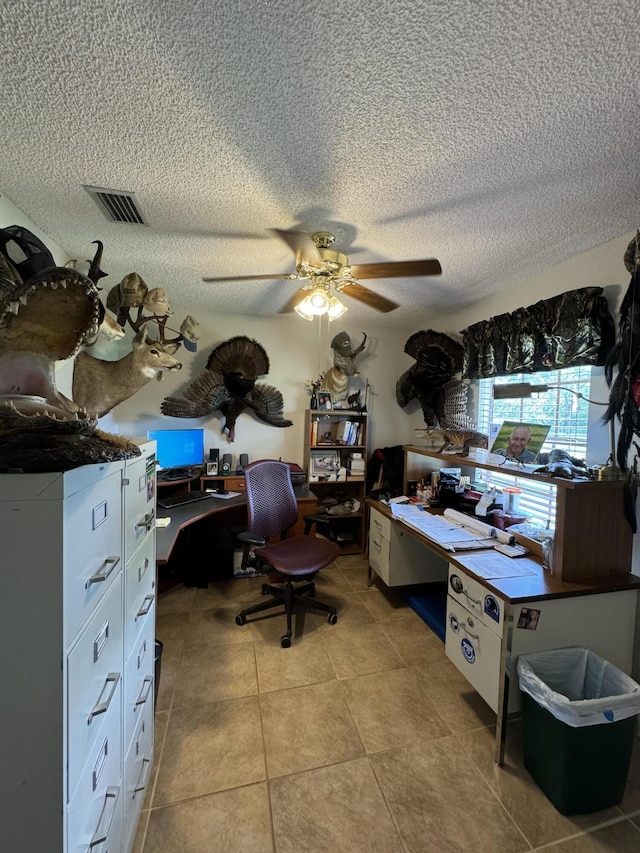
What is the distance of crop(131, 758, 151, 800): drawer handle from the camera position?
1.18 m

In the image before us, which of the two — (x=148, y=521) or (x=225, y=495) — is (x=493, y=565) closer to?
(x=148, y=521)

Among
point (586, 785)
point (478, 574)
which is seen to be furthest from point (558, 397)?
point (586, 785)

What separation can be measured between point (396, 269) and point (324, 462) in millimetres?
2225

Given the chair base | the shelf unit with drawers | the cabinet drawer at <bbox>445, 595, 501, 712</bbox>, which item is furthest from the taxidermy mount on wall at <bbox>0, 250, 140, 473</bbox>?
the shelf unit with drawers

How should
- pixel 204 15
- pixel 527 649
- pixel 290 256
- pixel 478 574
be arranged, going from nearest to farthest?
pixel 204 15 < pixel 527 649 < pixel 478 574 < pixel 290 256

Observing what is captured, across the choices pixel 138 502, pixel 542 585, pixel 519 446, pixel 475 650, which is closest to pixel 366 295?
pixel 519 446

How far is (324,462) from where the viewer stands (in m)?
3.57

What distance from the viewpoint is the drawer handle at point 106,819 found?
790 mm

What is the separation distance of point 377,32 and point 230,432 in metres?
3.02

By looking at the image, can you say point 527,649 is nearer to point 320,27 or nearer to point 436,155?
point 436,155

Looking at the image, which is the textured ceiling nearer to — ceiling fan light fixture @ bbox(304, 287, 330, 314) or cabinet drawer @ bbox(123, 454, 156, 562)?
ceiling fan light fixture @ bbox(304, 287, 330, 314)

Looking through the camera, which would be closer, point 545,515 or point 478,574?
point 478,574

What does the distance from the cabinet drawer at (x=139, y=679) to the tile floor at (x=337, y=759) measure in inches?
16.8

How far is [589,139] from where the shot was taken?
1.18 m
